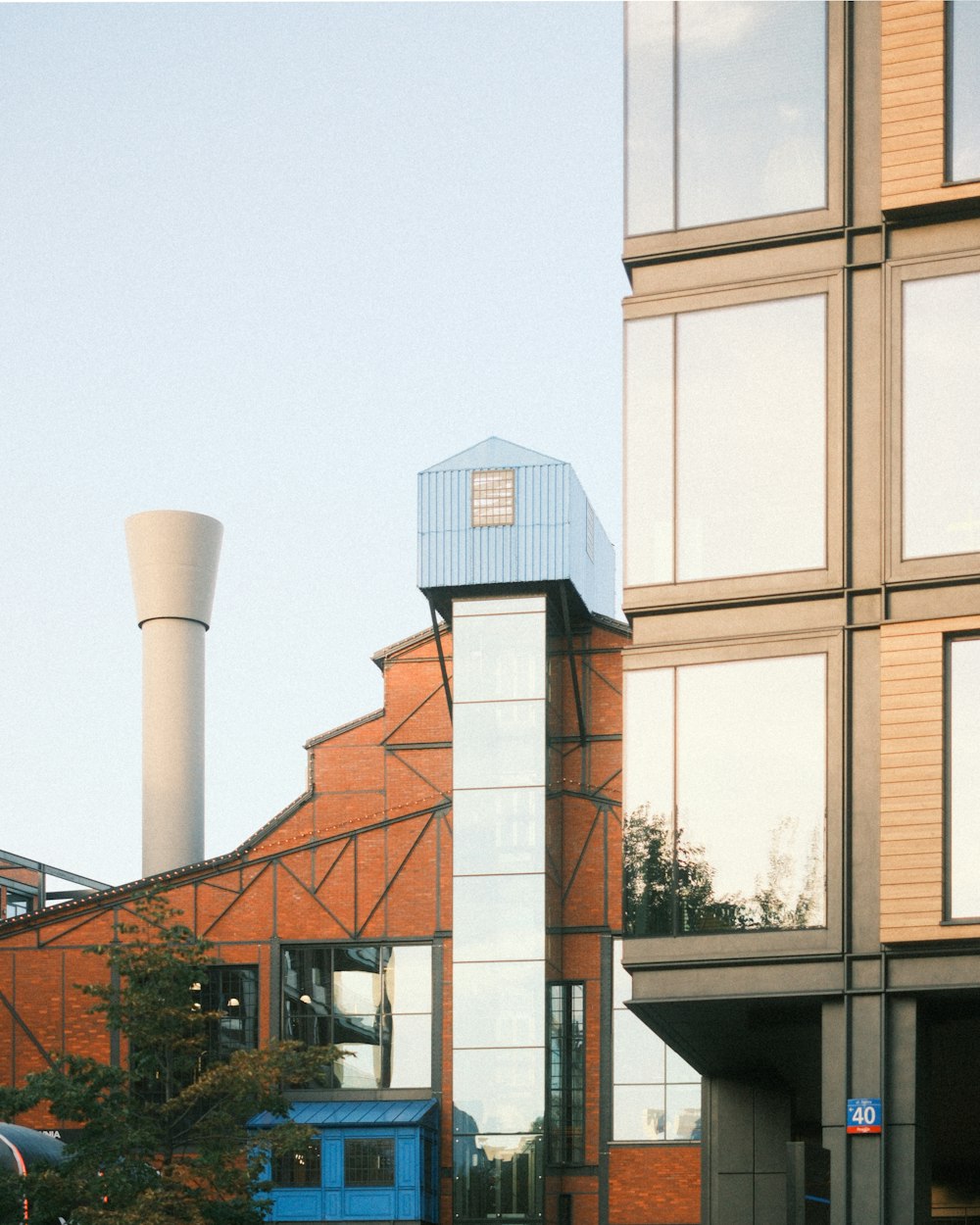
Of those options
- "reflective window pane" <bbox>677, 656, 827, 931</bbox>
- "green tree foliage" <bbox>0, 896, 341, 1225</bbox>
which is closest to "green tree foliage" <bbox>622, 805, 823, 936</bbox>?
"reflective window pane" <bbox>677, 656, 827, 931</bbox>

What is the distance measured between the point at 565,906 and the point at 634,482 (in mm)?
25552

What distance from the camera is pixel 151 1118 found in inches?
1283

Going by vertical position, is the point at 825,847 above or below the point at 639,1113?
above

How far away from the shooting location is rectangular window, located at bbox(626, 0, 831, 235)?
23578 millimetres

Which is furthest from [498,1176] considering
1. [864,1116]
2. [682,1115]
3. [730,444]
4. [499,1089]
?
[730,444]

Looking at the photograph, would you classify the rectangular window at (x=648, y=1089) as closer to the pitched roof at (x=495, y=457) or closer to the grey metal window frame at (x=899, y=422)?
the pitched roof at (x=495, y=457)

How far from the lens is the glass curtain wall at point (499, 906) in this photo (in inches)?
1818

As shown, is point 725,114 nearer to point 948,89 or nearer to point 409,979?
point 948,89

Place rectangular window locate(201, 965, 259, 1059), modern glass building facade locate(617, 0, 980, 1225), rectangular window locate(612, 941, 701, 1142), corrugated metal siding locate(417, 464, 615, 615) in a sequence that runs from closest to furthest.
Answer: modern glass building facade locate(617, 0, 980, 1225), rectangular window locate(612, 941, 701, 1142), rectangular window locate(201, 965, 259, 1059), corrugated metal siding locate(417, 464, 615, 615)

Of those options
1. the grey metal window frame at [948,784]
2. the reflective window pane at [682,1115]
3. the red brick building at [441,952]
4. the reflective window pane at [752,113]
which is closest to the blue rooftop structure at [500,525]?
the red brick building at [441,952]

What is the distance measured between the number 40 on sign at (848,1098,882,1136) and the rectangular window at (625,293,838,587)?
19.1 ft

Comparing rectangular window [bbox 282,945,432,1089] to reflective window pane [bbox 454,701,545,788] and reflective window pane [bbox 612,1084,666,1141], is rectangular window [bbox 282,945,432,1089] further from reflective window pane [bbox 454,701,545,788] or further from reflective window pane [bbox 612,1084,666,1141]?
reflective window pane [bbox 612,1084,666,1141]

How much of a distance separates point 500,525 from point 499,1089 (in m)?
13.1

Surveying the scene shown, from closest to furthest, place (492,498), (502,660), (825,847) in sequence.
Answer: (825,847) < (502,660) < (492,498)
